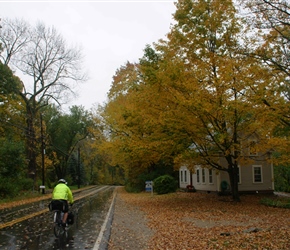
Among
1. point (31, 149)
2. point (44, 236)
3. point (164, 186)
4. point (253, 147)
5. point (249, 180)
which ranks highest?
point (31, 149)

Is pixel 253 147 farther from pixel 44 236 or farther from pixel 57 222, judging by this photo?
pixel 44 236

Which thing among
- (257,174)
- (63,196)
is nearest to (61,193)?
(63,196)

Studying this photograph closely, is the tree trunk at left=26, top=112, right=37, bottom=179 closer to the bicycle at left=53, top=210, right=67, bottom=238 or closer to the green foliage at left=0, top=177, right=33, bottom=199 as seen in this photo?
the green foliage at left=0, top=177, right=33, bottom=199

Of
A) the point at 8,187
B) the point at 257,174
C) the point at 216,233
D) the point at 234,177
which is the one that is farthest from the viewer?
the point at 257,174

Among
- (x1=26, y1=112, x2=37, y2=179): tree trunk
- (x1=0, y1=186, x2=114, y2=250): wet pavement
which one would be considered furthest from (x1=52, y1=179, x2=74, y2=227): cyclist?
(x1=26, y1=112, x2=37, y2=179): tree trunk

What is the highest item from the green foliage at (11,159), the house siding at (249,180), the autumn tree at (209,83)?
the autumn tree at (209,83)

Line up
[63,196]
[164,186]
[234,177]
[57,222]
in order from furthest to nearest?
[164,186] → [234,177] → [63,196] → [57,222]

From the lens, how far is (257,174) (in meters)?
30.7

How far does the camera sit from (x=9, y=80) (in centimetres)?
3466

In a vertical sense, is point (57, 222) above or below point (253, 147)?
below

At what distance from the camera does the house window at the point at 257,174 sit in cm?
3064

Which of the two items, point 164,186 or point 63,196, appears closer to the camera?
point 63,196

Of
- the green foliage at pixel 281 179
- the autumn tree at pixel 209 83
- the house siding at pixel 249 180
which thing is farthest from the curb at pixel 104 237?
the green foliage at pixel 281 179

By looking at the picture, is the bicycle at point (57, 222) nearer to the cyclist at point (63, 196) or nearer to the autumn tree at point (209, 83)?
the cyclist at point (63, 196)
